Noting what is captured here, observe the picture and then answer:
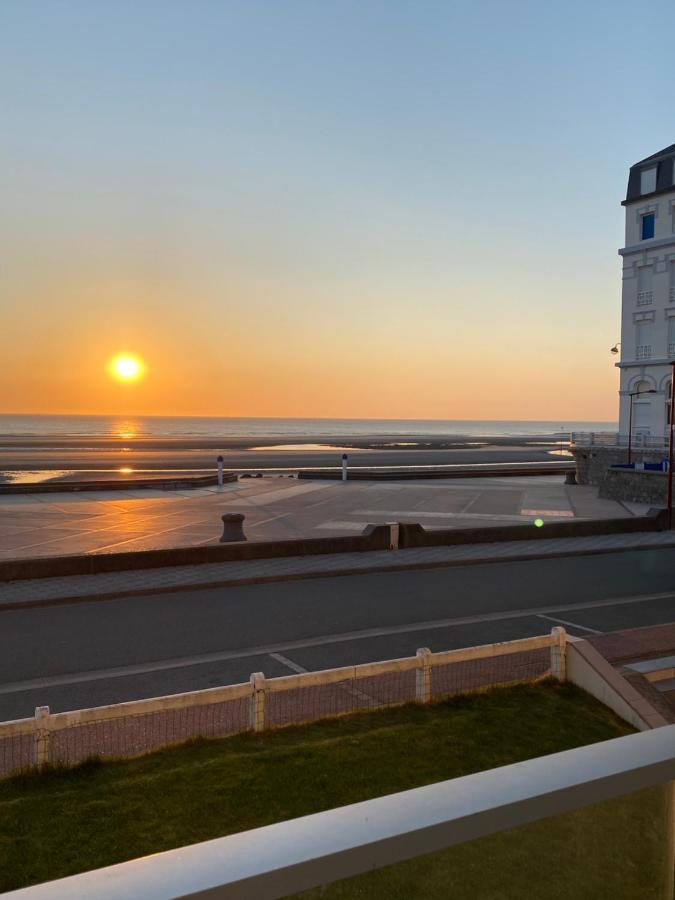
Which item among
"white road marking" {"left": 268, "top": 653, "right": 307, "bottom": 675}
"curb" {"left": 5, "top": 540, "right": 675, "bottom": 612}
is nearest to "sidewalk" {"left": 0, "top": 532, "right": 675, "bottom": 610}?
"curb" {"left": 5, "top": 540, "right": 675, "bottom": 612}

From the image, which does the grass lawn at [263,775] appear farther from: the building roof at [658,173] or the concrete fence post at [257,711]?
the building roof at [658,173]

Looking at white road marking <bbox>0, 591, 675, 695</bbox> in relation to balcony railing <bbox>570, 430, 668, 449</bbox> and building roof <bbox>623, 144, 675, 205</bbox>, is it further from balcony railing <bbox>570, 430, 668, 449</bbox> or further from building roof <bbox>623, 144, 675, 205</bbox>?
building roof <bbox>623, 144, 675, 205</bbox>

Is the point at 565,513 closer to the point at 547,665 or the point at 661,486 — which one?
the point at 661,486

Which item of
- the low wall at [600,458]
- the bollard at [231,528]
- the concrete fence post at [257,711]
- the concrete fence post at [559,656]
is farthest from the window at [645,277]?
the concrete fence post at [257,711]

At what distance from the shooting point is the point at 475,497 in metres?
32.2

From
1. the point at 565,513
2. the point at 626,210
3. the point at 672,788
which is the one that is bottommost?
the point at 565,513

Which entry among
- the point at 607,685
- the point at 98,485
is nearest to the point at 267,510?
the point at 98,485

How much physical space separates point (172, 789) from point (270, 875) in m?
5.67

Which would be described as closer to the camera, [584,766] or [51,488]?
[584,766]

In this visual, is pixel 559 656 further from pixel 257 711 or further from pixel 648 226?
pixel 648 226

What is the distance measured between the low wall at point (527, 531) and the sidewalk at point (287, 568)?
0.27 m

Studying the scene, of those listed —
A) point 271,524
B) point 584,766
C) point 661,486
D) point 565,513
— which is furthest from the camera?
point 661,486

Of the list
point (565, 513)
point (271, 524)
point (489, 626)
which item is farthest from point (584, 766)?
point (565, 513)

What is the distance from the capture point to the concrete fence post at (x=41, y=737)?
6547 millimetres
